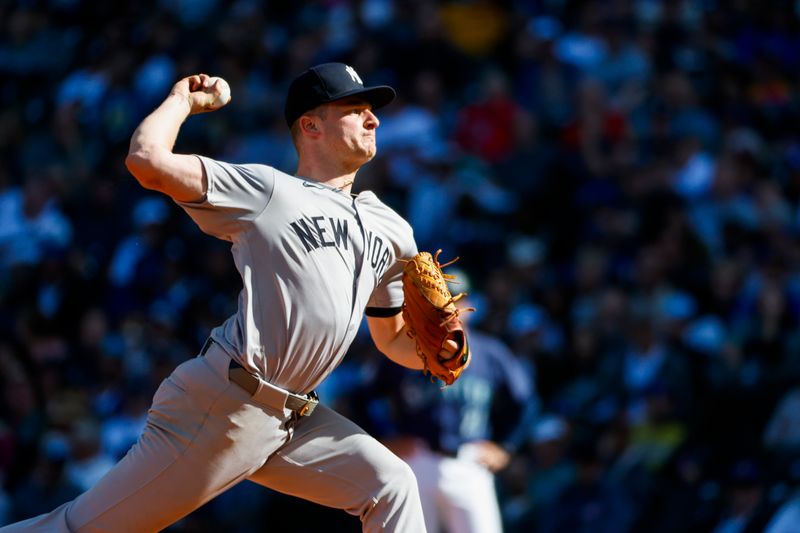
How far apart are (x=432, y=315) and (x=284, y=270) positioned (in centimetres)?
59

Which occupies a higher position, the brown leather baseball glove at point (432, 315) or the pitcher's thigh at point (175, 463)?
the brown leather baseball glove at point (432, 315)

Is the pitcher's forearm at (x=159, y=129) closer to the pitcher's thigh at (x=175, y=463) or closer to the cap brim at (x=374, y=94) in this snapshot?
the cap brim at (x=374, y=94)

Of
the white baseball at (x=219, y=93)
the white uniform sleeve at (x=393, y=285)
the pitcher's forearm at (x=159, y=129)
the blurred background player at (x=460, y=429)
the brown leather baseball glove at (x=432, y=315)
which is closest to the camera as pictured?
the pitcher's forearm at (x=159, y=129)

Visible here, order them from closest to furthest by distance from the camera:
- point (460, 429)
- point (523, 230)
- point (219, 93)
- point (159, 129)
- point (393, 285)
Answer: point (159, 129) → point (219, 93) → point (393, 285) → point (460, 429) → point (523, 230)

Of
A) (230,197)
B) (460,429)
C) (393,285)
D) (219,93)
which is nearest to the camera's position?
(230,197)

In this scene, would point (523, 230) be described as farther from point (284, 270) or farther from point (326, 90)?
point (284, 270)

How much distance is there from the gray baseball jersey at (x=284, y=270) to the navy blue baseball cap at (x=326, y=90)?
33 centimetres

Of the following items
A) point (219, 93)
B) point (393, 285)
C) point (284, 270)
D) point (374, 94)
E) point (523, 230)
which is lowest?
point (523, 230)

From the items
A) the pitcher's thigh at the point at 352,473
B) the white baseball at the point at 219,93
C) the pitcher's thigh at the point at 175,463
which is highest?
the white baseball at the point at 219,93

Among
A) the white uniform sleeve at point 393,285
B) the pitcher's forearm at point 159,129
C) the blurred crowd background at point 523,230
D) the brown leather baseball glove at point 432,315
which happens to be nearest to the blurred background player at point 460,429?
the blurred crowd background at point 523,230

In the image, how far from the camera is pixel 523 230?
10492 mm

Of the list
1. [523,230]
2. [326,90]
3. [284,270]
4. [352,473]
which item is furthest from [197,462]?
[523,230]

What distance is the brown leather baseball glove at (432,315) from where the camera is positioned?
465 centimetres

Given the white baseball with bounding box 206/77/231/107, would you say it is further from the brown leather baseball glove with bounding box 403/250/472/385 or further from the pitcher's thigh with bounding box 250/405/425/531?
the pitcher's thigh with bounding box 250/405/425/531
